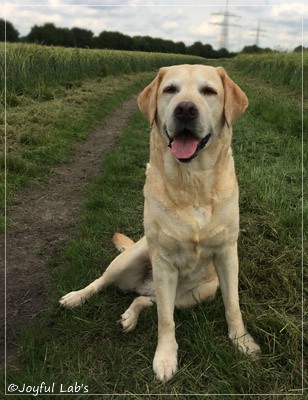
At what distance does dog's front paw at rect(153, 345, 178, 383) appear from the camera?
218 cm

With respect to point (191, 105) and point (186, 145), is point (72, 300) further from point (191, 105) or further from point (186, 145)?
point (191, 105)

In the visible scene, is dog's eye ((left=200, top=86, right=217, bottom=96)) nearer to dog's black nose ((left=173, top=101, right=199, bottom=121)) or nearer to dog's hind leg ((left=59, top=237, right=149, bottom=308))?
dog's black nose ((left=173, top=101, right=199, bottom=121))

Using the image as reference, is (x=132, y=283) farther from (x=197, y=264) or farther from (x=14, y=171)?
(x=14, y=171)

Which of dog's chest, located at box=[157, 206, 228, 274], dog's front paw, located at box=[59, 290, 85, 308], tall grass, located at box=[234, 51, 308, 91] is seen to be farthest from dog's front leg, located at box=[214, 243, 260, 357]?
tall grass, located at box=[234, 51, 308, 91]

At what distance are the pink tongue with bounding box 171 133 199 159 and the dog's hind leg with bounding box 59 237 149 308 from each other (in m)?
0.81

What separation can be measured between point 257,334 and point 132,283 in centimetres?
90

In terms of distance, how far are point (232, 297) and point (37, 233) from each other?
220 centimetres

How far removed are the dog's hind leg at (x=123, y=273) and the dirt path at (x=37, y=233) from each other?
25 cm

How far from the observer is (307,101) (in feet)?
34.2

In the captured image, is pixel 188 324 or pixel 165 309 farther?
pixel 188 324

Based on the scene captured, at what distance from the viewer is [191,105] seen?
212 centimetres

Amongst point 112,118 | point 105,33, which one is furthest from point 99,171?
point 105,33

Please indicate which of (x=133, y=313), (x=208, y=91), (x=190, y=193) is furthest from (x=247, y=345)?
(x=208, y=91)

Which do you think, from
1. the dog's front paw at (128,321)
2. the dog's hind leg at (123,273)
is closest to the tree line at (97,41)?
the dog's hind leg at (123,273)
